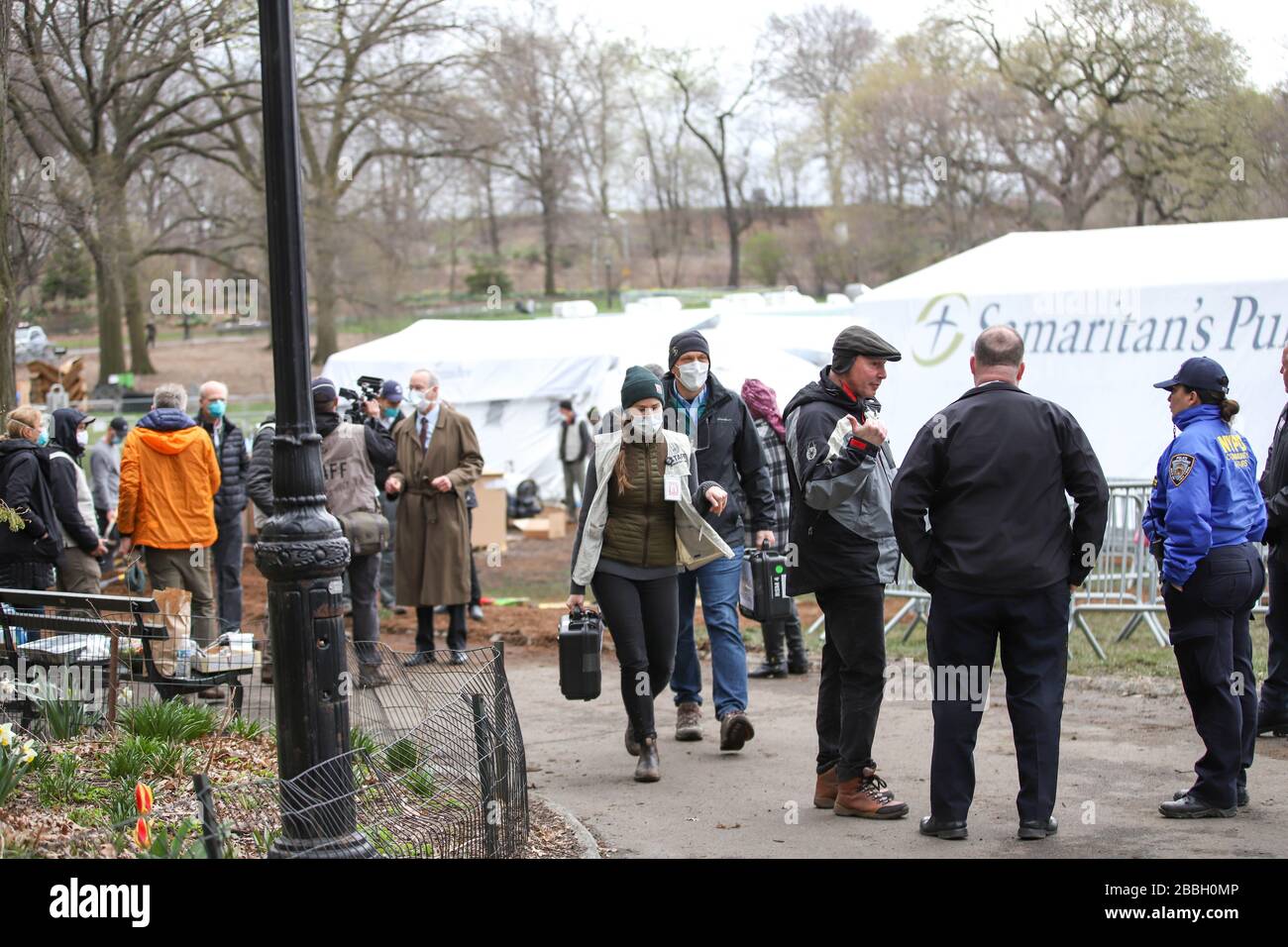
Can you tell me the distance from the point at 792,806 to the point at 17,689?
405 cm

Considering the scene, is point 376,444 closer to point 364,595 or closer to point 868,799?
point 364,595

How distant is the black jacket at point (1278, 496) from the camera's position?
7148 mm

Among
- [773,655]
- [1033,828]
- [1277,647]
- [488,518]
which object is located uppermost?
[1277,647]

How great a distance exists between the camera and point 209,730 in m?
7.39

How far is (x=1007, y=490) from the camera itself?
18.7 feet

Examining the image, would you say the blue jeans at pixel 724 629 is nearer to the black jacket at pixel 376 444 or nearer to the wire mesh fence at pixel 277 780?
the wire mesh fence at pixel 277 780

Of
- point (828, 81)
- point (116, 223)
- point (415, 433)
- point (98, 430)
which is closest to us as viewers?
point (415, 433)

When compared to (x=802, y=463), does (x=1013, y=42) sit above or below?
above

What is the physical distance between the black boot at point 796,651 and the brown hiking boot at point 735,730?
2.45 metres

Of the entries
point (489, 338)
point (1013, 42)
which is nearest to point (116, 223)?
point (489, 338)

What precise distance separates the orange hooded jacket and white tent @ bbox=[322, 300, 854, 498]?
12945 mm

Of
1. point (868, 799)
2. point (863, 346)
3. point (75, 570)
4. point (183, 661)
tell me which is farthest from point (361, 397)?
point (868, 799)

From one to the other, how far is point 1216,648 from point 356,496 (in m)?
6.06
